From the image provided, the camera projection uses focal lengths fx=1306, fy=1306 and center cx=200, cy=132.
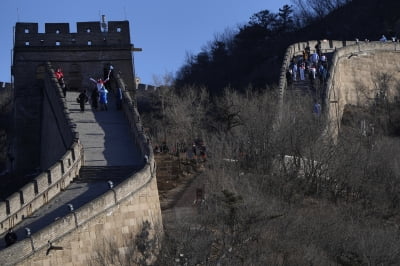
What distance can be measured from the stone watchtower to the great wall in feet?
0.11

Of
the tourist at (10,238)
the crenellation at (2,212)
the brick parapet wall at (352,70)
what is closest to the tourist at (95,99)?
the brick parapet wall at (352,70)

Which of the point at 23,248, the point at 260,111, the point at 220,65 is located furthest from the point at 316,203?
the point at 220,65

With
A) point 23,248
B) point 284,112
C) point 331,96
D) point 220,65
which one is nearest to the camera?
point 23,248

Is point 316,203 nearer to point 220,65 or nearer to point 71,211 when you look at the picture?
point 71,211

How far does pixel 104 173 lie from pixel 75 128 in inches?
135

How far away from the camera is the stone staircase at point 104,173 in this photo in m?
31.3

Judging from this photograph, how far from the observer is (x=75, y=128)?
34.8m

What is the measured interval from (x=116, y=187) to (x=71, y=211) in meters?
1.58

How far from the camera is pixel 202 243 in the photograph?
2800 centimetres

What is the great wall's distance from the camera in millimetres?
27828

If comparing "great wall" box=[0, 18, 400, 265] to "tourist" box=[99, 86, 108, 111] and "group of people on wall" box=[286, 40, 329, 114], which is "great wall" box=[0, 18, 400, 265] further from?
"tourist" box=[99, 86, 108, 111]

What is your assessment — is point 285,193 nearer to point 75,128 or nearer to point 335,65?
point 75,128

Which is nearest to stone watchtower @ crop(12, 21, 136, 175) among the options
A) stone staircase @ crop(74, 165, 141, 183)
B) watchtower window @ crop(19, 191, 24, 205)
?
stone staircase @ crop(74, 165, 141, 183)

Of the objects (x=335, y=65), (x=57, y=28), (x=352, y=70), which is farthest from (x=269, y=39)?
(x=57, y=28)
